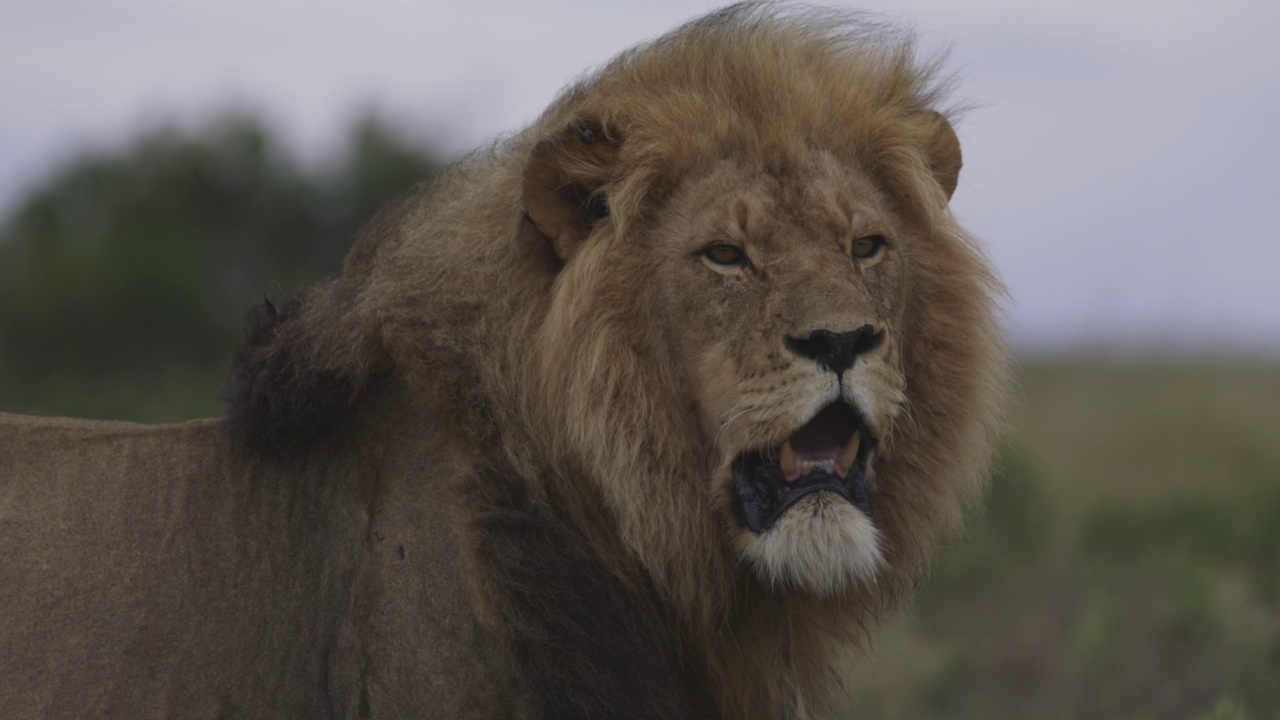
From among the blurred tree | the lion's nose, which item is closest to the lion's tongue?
the lion's nose

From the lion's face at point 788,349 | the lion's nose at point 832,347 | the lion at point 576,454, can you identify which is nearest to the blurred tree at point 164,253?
the lion at point 576,454

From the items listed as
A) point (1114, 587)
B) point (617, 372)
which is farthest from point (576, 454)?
point (1114, 587)

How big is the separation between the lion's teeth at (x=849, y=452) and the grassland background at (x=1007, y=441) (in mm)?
757

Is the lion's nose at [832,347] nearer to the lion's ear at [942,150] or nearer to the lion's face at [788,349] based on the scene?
the lion's face at [788,349]

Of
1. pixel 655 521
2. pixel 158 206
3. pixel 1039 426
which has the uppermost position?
pixel 158 206

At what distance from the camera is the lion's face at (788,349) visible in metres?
3.57

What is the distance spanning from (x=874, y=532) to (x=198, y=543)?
69.0 inches

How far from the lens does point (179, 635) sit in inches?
149

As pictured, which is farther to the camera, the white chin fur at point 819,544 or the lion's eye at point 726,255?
the lion's eye at point 726,255

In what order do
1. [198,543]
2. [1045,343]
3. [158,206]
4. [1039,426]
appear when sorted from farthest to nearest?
[158,206] < [1045,343] < [1039,426] < [198,543]

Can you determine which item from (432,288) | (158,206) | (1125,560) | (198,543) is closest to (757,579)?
(432,288)

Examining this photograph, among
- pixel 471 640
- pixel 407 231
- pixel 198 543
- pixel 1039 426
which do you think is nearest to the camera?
pixel 471 640

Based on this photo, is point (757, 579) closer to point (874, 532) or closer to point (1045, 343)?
point (874, 532)

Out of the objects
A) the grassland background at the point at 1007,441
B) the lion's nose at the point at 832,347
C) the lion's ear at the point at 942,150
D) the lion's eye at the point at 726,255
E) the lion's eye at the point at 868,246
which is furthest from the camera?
the grassland background at the point at 1007,441
